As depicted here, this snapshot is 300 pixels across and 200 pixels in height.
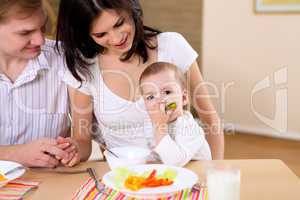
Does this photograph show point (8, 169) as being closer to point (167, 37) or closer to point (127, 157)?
point (127, 157)

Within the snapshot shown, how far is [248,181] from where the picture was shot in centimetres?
132

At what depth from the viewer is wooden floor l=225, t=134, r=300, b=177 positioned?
3621 mm

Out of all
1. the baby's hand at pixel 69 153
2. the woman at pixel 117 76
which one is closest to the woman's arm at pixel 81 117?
the woman at pixel 117 76

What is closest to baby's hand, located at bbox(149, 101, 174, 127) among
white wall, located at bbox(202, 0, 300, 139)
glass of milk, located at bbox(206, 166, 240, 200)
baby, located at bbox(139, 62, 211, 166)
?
baby, located at bbox(139, 62, 211, 166)

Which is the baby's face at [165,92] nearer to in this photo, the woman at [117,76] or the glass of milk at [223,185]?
the woman at [117,76]

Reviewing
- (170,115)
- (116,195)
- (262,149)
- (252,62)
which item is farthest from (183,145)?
(252,62)

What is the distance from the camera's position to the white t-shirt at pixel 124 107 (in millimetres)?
1754

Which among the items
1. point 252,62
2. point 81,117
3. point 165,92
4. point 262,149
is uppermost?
point 252,62

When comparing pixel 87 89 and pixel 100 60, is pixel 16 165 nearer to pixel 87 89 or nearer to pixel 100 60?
pixel 87 89

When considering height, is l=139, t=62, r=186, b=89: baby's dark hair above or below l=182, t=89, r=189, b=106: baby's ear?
above

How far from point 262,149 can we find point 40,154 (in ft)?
8.97

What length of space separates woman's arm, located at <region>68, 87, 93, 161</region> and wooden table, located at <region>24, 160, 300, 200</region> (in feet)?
0.71

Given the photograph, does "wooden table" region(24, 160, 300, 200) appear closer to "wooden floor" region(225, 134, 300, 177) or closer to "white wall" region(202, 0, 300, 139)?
"wooden floor" region(225, 134, 300, 177)

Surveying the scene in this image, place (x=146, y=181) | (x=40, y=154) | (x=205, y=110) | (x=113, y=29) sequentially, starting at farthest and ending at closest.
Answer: (x=205, y=110)
(x=113, y=29)
(x=40, y=154)
(x=146, y=181)
